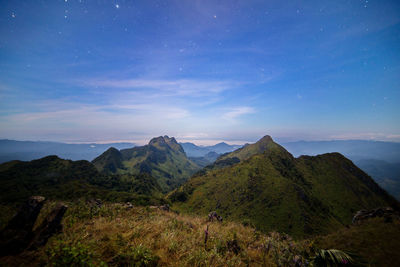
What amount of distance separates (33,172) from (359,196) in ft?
1014

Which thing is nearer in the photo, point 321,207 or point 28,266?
point 28,266

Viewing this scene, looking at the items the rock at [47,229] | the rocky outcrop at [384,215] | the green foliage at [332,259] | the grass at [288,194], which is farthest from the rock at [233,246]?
the grass at [288,194]

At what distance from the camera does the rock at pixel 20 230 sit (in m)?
4.58

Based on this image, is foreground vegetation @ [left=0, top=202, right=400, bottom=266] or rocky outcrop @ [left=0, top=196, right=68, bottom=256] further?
rocky outcrop @ [left=0, top=196, right=68, bottom=256]

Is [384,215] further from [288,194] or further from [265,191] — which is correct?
[265,191]

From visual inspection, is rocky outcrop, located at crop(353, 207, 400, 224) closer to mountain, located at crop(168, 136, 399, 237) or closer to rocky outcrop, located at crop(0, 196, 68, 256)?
rocky outcrop, located at crop(0, 196, 68, 256)

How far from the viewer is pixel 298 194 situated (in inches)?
3932

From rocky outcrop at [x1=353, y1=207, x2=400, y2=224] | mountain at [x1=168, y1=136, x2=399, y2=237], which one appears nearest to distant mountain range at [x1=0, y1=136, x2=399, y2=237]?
mountain at [x1=168, y1=136, x2=399, y2=237]

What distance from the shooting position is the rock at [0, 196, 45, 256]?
458 cm

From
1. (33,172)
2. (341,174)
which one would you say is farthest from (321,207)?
(33,172)

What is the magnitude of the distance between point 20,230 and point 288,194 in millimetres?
120044

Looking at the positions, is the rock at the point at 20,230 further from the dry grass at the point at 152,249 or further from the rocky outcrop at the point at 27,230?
the dry grass at the point at 152,249

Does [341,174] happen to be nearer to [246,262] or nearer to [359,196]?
[359,196]

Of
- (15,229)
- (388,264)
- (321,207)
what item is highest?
(15,229)
